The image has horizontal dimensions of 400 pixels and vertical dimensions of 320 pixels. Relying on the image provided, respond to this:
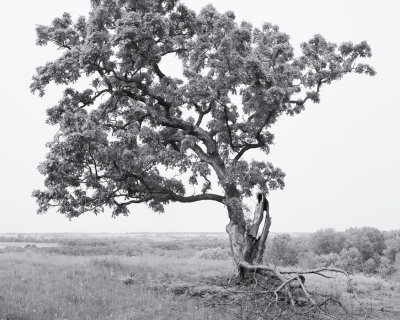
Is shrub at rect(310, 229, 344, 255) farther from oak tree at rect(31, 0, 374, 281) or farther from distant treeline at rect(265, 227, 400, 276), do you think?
oak tree at rect(31, 0, 374, 281)

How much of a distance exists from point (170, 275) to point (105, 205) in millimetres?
5750

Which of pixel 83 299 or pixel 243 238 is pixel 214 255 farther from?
pixel 83 299

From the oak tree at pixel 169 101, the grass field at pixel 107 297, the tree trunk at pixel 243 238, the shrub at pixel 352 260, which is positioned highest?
the oak tree at pixel 169 101

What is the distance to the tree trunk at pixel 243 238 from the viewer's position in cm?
1862

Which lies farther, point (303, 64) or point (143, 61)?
point (303, 64)

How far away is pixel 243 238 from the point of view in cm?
1892

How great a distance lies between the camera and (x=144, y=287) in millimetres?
17891

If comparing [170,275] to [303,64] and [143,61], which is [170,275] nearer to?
[143,61]

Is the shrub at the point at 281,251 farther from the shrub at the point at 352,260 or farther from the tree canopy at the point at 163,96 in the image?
the tree canopy at the point at 163,96

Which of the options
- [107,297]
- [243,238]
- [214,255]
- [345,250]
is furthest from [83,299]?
[345,250]

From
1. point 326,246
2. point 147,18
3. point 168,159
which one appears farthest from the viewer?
point 326,246

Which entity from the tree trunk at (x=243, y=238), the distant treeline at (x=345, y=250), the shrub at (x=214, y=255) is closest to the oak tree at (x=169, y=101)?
the tree trunk at (x=243, y=238)

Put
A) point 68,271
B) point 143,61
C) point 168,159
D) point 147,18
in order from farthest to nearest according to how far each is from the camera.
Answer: point 68,271, point 168,159, point 143,61, point 147,18

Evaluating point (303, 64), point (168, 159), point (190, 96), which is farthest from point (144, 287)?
point (303, 64)
